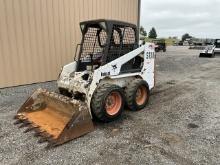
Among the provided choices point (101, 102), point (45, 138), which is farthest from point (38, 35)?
point (45, 138)

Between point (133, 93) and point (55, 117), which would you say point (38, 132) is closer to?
point (55, 117)

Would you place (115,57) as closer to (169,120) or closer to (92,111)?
(92,111)

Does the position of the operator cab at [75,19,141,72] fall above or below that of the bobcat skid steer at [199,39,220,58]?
above

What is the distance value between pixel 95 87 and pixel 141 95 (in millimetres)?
1535

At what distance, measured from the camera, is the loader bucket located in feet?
13.1

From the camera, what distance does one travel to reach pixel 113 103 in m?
4.98

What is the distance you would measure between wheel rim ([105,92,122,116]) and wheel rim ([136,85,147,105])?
2.72 ft

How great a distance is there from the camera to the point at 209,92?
735 centimetres

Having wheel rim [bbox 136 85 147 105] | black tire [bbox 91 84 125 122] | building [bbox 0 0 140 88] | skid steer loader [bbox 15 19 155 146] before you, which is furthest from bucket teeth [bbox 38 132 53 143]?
building [bbox 0 0 140 88]

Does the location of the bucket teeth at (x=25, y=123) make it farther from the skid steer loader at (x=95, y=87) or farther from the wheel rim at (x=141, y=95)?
the wheel rim at (x=141, y=95)

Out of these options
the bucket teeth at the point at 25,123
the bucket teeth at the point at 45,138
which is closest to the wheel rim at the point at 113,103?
the bucket teeth at the point at 45,138

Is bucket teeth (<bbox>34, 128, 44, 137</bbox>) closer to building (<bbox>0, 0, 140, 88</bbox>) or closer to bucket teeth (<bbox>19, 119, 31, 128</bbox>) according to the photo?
bucket teeth (<bbox>19, 119, 31, 128</bbox>)

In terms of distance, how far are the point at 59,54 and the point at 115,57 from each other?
13.4 ft

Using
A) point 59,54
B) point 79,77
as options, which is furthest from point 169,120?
point 59,54
